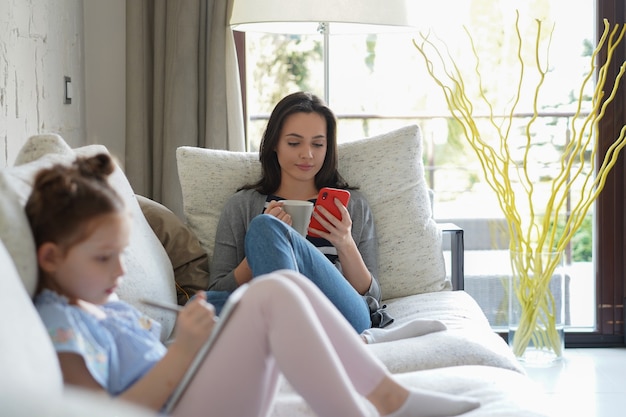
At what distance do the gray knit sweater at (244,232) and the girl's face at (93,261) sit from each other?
108 cm

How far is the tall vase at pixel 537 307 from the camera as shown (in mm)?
3584

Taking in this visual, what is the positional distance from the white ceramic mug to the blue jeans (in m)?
0.07

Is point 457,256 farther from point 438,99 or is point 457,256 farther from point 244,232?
point 438,99

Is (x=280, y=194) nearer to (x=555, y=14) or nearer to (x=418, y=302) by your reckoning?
(x=418, y=302)

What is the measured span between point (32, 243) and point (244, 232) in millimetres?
1213

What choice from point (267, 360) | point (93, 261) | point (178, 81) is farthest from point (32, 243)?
point (178, 81)

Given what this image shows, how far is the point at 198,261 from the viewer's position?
2.82 m

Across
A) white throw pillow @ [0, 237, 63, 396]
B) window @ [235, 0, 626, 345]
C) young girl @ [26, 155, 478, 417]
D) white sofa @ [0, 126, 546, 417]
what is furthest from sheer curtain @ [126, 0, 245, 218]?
white throw pillow @ [0, 237, 63, 396]

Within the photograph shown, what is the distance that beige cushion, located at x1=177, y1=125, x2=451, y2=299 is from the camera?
291 cm

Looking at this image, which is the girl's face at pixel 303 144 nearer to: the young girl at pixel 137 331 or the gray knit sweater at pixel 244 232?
the gray knit sweater at pixel 244 232

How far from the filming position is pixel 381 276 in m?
2.91

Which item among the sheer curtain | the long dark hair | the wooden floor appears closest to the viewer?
the long dark hair

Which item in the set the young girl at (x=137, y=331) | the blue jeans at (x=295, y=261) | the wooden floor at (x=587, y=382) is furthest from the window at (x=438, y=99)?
the young girl at (x=137, y=331)

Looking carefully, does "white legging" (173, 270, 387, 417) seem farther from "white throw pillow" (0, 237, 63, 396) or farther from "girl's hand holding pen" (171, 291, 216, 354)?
"white throw pillow" (0, 237, 63, 396)
